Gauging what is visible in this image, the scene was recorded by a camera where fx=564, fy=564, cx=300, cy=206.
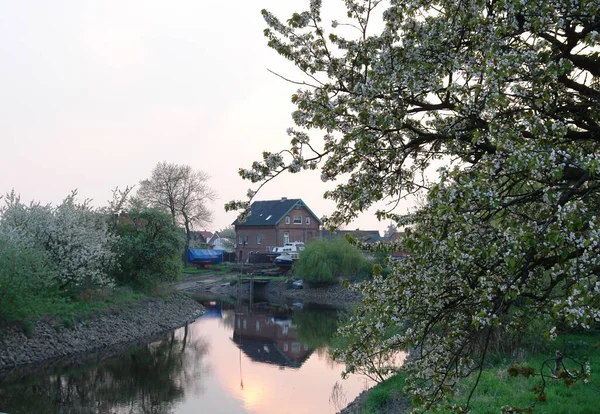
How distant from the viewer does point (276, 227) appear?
68625mm

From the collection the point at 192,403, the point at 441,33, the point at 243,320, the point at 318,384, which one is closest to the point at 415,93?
the point at 441,33

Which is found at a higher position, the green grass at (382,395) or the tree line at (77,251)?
the tree line at (77,251)

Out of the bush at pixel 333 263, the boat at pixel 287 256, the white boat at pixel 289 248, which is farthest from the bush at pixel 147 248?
the white boat at pixel 289 248

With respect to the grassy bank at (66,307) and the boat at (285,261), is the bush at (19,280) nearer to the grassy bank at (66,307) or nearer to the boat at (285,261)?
the grassy bank at (66,307)

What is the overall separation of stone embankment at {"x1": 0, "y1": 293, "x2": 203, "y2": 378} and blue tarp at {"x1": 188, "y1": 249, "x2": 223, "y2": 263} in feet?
115

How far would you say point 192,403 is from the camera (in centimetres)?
1716

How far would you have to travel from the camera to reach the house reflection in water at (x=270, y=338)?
24.5 metres

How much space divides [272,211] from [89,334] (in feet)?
158

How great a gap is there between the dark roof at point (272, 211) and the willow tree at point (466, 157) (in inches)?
2439

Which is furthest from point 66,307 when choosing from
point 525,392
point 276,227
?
point 276,227

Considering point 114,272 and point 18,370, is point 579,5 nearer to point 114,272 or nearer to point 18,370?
point 18,370

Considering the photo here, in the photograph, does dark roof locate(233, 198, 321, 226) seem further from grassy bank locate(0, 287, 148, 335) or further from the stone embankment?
grassy bank locate(0, 287, 148, 335)

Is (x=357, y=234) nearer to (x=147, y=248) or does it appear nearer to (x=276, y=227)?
(x=147, y=248)

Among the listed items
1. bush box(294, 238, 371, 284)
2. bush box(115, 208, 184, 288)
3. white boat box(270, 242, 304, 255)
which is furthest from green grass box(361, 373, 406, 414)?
white boat box(270, 242, 304, 255)
